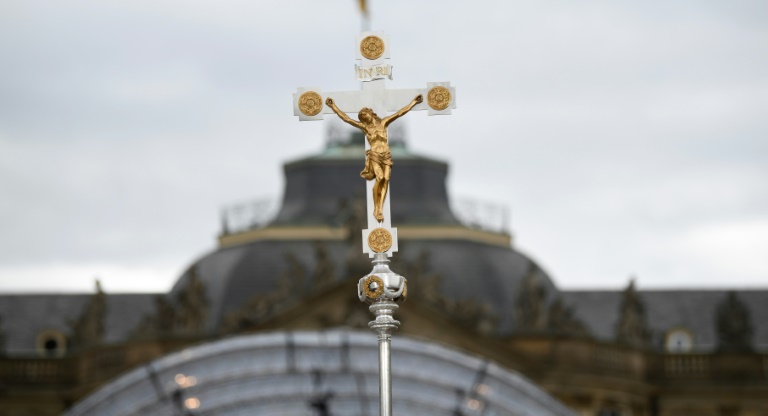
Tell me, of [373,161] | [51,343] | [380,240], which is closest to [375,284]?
[380,240]

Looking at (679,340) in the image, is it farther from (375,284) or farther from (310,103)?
(375,284)

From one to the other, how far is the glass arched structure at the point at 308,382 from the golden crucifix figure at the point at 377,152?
36.0 metres

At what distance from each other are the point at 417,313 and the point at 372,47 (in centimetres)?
6976

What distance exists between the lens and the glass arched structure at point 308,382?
207ft

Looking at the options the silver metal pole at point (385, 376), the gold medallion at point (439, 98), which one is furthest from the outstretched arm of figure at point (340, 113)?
the silver metal pole at point (385, 376)

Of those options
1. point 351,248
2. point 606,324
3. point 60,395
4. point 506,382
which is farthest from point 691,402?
point 506,382

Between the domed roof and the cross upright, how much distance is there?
71.5m

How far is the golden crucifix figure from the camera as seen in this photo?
26.6 m

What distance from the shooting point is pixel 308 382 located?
6394cm

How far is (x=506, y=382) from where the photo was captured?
213ft

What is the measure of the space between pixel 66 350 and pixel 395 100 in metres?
82.1

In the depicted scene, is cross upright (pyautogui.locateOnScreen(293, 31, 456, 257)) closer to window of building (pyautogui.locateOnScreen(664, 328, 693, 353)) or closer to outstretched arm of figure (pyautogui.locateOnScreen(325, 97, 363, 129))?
outstretched arm of figure (pyautogui.locateOnScreen(325, 97, 363, 129))

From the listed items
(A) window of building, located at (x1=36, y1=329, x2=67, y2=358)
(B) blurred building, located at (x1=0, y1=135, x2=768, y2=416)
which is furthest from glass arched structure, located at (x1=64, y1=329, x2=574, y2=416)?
(A) window of building, located at (x1=36, y1=329, x2=67, y2=358)

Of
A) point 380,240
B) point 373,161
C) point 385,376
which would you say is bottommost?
point 385,376
